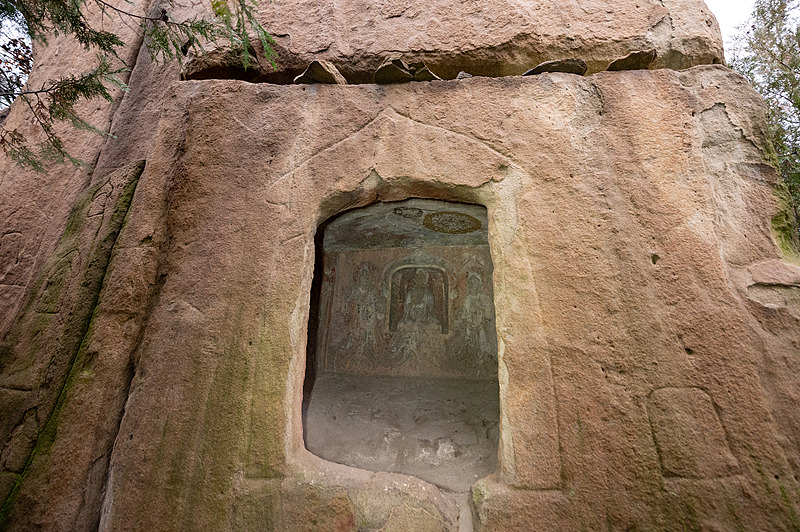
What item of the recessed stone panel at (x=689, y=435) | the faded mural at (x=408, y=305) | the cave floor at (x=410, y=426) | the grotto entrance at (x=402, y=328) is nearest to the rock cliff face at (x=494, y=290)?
the recessed stone panel at (x=689, y=435)

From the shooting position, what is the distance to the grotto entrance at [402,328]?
310cm

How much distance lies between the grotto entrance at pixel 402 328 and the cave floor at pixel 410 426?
2 cm

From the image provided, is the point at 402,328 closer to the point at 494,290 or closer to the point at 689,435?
the point at 494,290

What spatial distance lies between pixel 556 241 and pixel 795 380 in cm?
103

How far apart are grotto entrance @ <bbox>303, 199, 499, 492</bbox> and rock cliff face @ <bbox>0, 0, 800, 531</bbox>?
99cm

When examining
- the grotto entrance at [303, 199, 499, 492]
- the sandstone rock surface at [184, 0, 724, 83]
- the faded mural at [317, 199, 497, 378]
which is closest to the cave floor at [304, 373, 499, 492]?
the grotto entrance at [303, 199, 499, 492]

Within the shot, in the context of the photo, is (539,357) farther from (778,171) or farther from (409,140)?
(778,171)

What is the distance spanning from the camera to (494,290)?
1.74 m

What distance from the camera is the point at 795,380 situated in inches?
57.6

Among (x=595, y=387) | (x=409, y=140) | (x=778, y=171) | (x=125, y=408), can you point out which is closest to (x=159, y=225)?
(x=125, y=408)

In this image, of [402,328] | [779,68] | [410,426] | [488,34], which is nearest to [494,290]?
[488,34]

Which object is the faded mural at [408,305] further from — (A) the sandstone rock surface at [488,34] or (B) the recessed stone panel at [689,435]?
(B) the recessed stone panel at [689,435]

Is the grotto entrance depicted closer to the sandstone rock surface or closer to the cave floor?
the cave floor

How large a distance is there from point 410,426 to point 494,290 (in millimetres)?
1706
